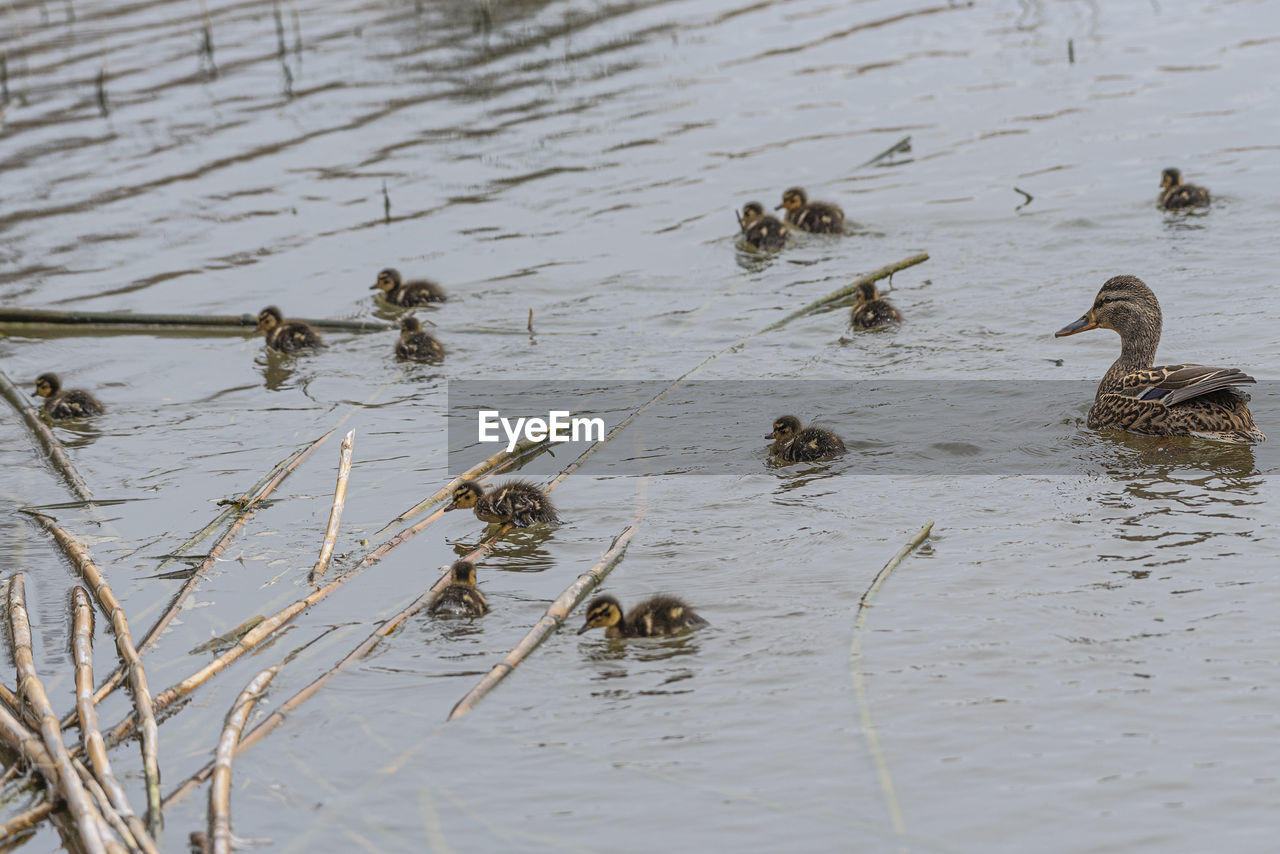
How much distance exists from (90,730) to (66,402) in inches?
162

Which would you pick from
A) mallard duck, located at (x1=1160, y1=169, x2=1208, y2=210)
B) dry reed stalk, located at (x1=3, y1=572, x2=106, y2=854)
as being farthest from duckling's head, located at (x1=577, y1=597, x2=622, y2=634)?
mallard duck, located at (x1=1160, y1=169, x2=1208, y2=210)

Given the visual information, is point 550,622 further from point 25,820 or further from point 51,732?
point 25,820

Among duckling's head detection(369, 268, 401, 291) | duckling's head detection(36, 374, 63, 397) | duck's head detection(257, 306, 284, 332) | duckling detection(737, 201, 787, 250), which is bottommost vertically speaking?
duckling's head detection(36, 374, 63, 397)

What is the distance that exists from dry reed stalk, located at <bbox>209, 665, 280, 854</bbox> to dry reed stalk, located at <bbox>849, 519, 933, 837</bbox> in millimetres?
1519

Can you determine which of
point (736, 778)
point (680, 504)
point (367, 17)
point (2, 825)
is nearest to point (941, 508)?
point (680, 504)

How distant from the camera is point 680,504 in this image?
5645 millimetres

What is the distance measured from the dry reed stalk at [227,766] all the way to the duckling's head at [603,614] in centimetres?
92

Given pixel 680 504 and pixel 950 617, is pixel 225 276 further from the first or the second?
pixel 950 617

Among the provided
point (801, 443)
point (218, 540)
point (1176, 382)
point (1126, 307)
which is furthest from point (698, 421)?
point (218, 540)

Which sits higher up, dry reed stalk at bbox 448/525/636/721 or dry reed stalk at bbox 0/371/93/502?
dry reed stalk at bbox 0/371/93/502

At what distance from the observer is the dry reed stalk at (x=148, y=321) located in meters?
8.28

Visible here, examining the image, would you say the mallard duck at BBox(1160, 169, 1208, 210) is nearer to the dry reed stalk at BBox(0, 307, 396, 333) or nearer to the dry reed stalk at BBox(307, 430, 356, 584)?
the dry reed stalk at BBox(0, 307, 396, 333)

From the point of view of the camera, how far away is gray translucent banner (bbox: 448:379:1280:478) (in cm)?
585

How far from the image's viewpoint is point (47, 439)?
669 cm
